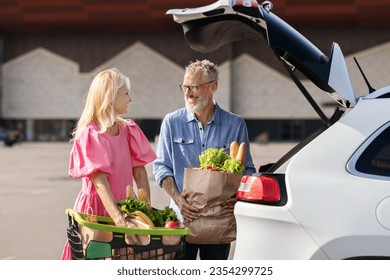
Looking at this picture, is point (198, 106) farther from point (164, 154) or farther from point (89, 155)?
point (89, 155)

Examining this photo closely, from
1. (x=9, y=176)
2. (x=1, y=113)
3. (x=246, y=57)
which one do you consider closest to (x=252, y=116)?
(x=246, y=57)

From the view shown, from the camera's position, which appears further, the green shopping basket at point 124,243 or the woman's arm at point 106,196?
the woman's arm at point 106,196

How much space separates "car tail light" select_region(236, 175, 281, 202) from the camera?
110 inches

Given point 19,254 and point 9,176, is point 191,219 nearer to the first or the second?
point 19,254

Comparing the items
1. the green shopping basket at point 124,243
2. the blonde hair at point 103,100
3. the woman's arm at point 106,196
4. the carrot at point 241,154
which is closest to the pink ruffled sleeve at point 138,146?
the blonde hair at point 103,100

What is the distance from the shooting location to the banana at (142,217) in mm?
2580

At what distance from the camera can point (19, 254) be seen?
675 centimetres

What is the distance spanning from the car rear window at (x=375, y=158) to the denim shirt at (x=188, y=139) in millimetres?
962

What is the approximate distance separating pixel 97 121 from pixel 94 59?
54963mm

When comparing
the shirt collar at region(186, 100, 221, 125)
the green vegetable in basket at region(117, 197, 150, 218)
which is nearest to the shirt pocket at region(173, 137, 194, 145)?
the shirt collar at region(186, 100, 221, 125)

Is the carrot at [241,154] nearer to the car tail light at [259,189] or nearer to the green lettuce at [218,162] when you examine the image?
the green lettuce at [218,162]

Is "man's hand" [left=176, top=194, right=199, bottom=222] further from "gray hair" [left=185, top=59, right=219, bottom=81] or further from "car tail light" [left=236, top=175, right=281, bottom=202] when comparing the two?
"gray hair" [left=185, top=59, right=219, bottom=81]

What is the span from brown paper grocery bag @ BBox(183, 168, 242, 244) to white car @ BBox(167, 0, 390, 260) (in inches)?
4.1
